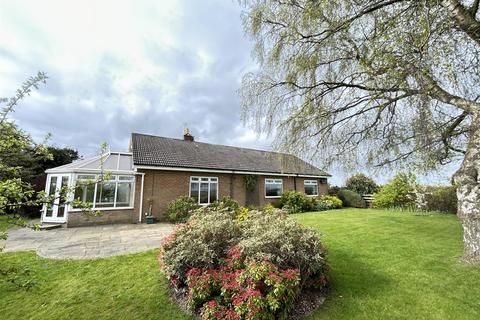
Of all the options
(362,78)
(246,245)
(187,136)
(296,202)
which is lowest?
(246,245)

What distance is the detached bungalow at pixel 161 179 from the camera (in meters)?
12.2

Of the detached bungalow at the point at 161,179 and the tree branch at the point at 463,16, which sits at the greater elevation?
the tree branch at the point at 463,16

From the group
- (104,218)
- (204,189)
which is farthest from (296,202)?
(104,218)

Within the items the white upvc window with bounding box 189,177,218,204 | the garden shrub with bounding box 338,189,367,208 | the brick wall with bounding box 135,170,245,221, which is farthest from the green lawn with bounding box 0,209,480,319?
the garden shrub with bounding box 338,189,367,208

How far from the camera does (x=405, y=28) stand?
4.75 metres

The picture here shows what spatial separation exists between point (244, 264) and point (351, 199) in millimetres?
18995

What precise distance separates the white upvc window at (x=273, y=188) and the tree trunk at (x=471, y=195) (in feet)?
45.6

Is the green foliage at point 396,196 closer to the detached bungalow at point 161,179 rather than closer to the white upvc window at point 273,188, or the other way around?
the detached bungalow at point 161,179

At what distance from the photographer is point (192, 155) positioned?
17.0 metres

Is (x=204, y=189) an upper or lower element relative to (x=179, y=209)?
upper

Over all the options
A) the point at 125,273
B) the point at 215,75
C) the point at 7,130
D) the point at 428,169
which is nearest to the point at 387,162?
the point at 428,169

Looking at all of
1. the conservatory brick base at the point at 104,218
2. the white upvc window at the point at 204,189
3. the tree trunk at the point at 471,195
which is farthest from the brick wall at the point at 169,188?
the tree trunk at the point at 471,195

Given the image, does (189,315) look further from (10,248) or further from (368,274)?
(10,248)

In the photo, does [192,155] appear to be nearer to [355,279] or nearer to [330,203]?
[330,203]
